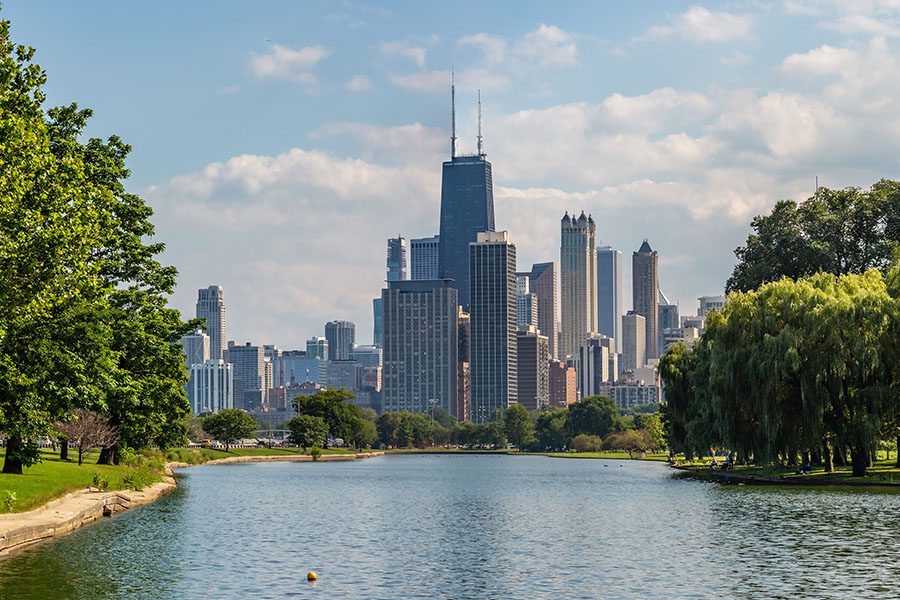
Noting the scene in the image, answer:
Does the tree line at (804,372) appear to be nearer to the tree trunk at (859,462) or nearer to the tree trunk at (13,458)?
the tree trunk at (859,462)

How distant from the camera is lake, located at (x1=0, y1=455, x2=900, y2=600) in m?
32.5

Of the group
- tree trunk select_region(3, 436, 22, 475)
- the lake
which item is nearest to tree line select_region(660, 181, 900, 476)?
the lake

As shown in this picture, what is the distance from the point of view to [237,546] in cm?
4303

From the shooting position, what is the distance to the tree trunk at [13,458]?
56594mm

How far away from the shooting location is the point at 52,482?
58469 mm

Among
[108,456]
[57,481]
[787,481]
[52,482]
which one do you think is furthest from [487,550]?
[108,456]

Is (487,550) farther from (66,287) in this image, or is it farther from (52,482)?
(52,482)

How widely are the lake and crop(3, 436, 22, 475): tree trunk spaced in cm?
615

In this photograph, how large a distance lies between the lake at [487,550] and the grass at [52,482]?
10.1 feet

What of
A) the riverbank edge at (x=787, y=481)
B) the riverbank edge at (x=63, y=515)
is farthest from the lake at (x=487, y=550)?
the riverbank edge at (x=787, y=481)

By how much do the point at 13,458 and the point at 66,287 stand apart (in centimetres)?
1589

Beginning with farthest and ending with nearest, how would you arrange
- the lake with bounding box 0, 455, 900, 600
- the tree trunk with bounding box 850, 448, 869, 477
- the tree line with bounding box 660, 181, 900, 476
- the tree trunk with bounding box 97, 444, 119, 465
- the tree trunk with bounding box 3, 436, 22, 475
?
the tree trunk with bounding box 97, 444, 119, 465 < the tree trunk with bounding box 850, 448, 869, 477 < the tree line with bounding box 660, 181, 900, 476 < the tree trunk with bounding box 3, 436, 22, 475 < the lake with bounding box 0, 455, 900, 600

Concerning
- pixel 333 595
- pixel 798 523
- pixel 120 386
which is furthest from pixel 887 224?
pixel 333 595

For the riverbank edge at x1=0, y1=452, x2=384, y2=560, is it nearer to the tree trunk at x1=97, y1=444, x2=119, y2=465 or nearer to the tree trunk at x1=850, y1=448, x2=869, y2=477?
the tree trunk at x1=97, y1=444, x2=119, y2=465
